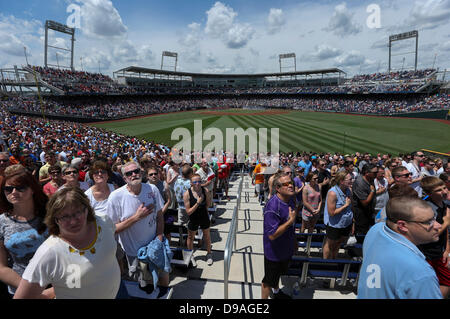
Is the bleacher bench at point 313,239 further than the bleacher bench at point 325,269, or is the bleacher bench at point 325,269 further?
the bleacher bench at point 313,239

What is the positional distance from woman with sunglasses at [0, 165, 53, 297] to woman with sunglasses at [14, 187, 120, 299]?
65 centimetres

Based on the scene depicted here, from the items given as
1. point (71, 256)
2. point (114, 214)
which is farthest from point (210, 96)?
point (71, 256)

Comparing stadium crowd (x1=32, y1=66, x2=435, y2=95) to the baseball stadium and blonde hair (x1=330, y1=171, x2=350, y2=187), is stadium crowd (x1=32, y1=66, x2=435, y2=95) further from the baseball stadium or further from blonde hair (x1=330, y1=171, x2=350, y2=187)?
blonde hair (x1=330, y1=171, x2=350, y2=187)

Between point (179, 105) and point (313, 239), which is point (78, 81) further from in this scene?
point (313, 239)

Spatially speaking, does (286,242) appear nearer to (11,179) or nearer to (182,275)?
(182,275)

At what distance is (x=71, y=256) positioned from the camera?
1.92 metres

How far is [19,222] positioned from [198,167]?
195 inches

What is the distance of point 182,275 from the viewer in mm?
4191

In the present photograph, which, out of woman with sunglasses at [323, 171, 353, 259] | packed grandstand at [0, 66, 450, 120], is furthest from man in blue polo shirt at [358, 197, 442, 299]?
packed grandstand at [0, 66, 450, 120]

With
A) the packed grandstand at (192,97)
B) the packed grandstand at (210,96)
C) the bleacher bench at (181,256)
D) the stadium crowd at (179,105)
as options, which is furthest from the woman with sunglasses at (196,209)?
the stadium crowd at (179,105)

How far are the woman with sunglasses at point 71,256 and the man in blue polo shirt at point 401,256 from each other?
102 inches

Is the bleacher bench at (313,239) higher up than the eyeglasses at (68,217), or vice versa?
the eyeglasses at (68,217)

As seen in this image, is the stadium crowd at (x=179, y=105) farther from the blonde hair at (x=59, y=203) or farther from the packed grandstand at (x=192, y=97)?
the blonde hair at (x=59, y=203)

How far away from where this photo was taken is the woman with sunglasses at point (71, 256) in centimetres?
180
